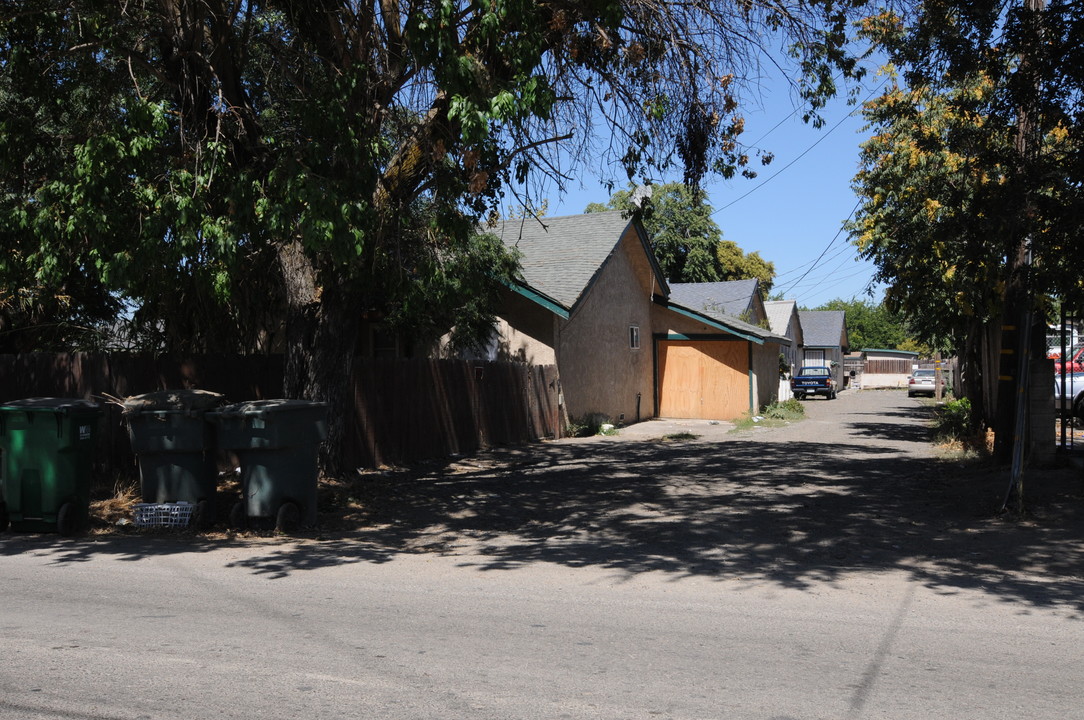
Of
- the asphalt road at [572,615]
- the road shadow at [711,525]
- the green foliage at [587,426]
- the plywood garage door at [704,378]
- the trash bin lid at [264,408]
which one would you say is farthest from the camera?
the plywood garage door at [704,378]

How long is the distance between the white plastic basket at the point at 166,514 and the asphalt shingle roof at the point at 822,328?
5660cm

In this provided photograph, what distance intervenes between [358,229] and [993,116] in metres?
7.63

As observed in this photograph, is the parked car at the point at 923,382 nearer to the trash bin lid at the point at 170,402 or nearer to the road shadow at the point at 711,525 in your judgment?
the road shadow at the point at 711,525

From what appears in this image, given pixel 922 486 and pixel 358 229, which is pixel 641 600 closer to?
pixel 358 229

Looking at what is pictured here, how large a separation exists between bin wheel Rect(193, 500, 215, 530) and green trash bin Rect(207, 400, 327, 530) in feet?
1.00

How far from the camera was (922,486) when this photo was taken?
12406mm

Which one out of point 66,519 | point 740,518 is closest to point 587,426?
point 740,518

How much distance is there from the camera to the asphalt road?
179 inches

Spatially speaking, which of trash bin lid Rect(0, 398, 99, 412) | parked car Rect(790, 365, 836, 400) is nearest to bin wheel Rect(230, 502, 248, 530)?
Answer: trash bin lid Rect(0, 398, 99, 412)

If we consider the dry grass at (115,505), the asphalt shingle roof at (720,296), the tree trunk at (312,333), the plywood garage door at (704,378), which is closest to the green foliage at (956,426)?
the plywood garage door at (704,378)

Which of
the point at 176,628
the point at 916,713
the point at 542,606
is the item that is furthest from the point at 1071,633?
the point at 176,628

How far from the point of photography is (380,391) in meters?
14.5

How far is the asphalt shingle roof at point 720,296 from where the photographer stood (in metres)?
36.8

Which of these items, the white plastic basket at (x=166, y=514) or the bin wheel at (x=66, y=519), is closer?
the bin wheel at (x=66, y=519)
